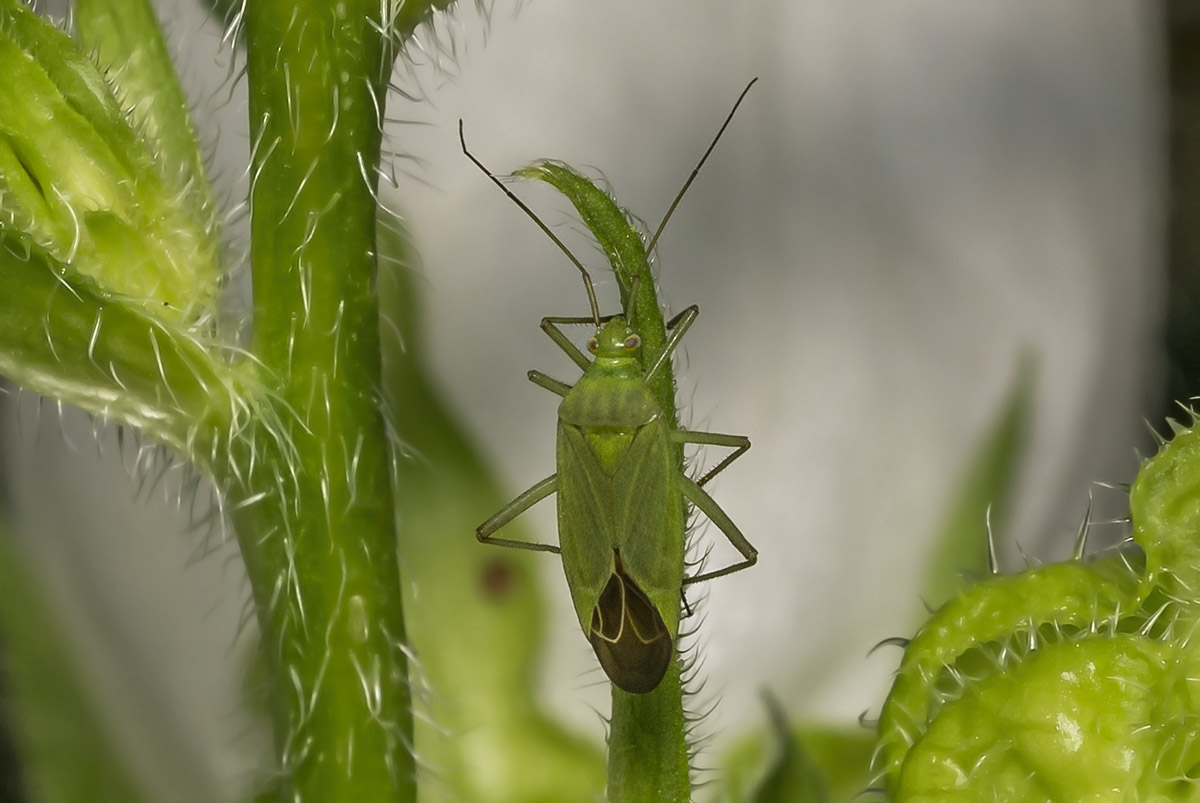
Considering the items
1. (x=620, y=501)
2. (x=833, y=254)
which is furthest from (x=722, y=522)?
(x=833, y=254)

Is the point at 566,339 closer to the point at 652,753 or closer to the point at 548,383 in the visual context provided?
the point at 548,383

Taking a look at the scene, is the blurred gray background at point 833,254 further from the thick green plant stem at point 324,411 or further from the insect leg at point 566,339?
the thick green plant stem at point 324,411

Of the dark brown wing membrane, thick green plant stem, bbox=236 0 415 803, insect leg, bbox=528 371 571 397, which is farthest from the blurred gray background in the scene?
thick green plant stem, bbox=236 0 415 803

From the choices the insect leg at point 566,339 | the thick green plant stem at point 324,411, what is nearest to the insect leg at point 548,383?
the insect leg at point 566,339

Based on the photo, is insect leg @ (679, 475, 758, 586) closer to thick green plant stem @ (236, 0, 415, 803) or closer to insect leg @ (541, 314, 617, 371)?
insect leg @ (541, 314, 617, 371)

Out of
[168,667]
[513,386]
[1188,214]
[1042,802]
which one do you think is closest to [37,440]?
[168,667]

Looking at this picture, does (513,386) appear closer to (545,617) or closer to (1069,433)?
(545,617)
